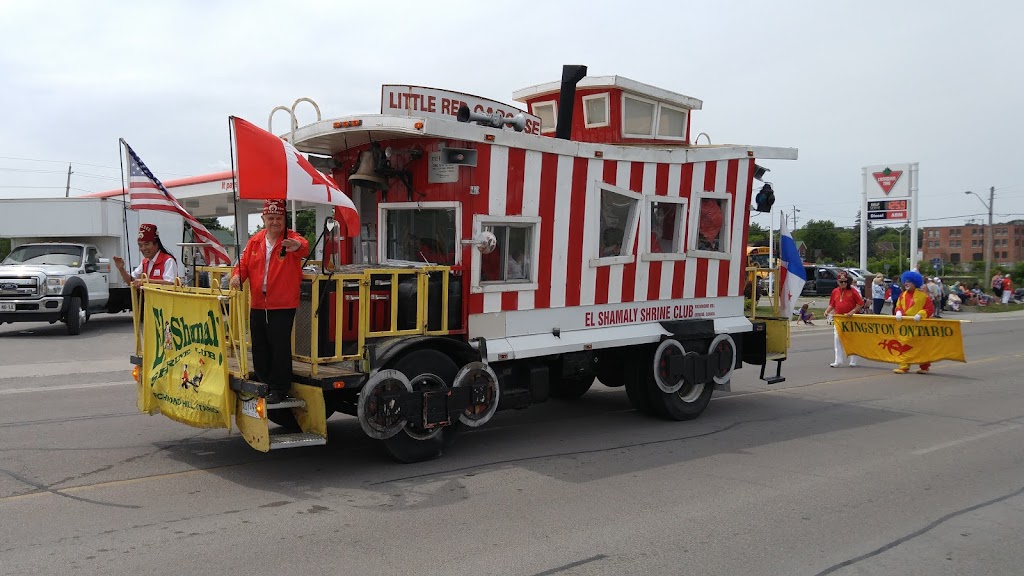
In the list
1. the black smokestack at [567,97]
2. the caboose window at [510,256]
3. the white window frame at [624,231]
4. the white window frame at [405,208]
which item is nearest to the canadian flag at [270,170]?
the white window frame at [405,208]

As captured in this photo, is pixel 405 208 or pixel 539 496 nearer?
pixel 539 496

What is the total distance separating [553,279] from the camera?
8.16 m

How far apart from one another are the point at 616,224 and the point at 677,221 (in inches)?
35.4

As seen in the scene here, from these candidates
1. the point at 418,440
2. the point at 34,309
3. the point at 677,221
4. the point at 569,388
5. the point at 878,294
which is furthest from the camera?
the point at 878,294

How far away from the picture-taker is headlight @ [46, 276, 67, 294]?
694 inches

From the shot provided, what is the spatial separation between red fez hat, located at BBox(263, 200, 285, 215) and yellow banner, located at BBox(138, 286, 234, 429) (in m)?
0.80

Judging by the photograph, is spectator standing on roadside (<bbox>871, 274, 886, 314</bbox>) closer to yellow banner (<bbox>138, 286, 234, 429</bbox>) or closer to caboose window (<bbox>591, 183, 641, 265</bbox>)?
caboose window (<bbox>591, 183, 641, 265</bbox>)

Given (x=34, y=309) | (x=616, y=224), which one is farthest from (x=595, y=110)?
(x=34, y=309)

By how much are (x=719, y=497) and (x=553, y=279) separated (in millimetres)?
2754

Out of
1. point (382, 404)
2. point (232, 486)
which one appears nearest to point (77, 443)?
point (232, 486)

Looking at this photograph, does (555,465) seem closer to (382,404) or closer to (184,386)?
(382,404)

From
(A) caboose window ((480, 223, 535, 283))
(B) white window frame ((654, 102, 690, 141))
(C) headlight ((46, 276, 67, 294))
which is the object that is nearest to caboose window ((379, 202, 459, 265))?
(A) caboose window ((480, 223, 535, 283))

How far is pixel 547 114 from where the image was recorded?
1029 centimetres

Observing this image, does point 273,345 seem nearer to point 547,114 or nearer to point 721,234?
point 547,114
